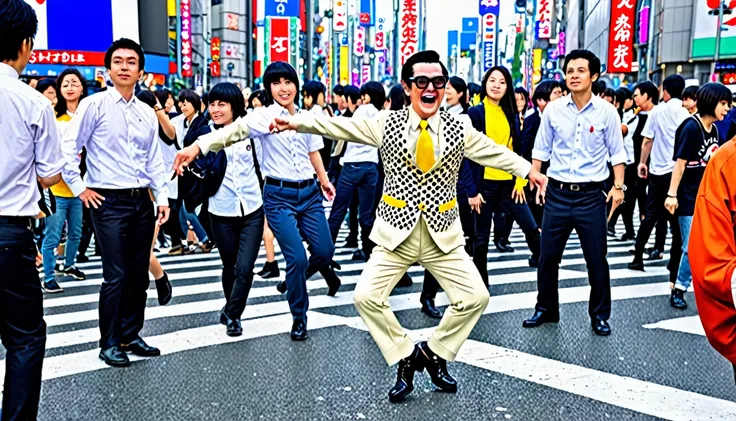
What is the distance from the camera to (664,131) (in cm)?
846

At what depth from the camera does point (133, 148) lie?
15.6 feet

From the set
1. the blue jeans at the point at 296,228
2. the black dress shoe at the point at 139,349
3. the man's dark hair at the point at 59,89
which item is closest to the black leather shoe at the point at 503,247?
the blue jeans at the point at 296,228

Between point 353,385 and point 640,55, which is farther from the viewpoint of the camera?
point 640,55

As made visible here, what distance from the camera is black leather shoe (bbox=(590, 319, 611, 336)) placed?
5.61 meters

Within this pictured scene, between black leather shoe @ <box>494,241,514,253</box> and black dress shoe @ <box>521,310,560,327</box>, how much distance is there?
3780mm

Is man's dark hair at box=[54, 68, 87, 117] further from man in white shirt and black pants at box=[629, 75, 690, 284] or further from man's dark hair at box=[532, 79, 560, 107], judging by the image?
man in white shirt and black pants at box=[629, 75, 690, 284]

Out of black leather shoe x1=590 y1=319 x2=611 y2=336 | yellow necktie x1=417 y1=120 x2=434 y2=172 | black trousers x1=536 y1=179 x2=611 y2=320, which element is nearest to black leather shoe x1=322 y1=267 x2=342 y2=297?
black trousers x1=536 y1=179 x2=611 y2=320

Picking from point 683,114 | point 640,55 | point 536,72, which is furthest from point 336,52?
point 683,114

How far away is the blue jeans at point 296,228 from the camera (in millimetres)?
5523

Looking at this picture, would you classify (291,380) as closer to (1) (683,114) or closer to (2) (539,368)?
(2) (539,368)

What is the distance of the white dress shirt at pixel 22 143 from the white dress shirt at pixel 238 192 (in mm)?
2293

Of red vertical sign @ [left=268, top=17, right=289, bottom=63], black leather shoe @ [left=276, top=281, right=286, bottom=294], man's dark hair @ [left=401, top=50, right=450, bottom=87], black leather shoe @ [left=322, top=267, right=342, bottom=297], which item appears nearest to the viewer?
man's dark hair @ [left=401, top=50, right=450, bottom=87]

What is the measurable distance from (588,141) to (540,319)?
58.5 inches

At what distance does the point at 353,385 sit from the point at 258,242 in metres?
1.74
